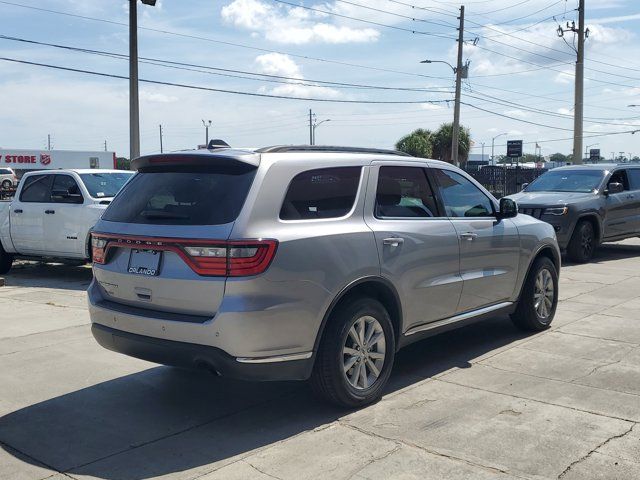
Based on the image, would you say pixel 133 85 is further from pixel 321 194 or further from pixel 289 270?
pixel 289 270

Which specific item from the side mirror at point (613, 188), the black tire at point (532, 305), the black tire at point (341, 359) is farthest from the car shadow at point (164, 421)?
the side mirror at point (613, 188)

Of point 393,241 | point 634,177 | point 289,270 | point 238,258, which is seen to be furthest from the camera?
point 634,177

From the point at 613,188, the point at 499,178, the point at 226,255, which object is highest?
the point at 499,178

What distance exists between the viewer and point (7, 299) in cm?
967

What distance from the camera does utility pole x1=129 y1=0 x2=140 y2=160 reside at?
18.3 meters

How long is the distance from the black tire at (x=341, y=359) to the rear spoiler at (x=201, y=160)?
1183 mm

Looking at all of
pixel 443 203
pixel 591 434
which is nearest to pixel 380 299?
pixel 443 203

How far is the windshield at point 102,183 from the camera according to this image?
11.4 meters

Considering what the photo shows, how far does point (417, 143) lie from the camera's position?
54000 mm

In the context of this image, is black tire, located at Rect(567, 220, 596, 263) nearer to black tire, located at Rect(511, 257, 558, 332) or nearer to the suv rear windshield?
black tire, located at Rect(511, 257, 558, 332)

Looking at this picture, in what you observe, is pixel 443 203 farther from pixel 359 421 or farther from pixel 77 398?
pixel 77 398

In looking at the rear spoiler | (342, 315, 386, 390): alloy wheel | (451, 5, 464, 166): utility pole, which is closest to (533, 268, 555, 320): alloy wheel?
(342, 315, 386, 390): alloy wheel

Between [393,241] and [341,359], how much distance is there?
0.99 meters

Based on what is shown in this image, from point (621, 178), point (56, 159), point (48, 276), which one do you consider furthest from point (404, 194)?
point (56, 159)
